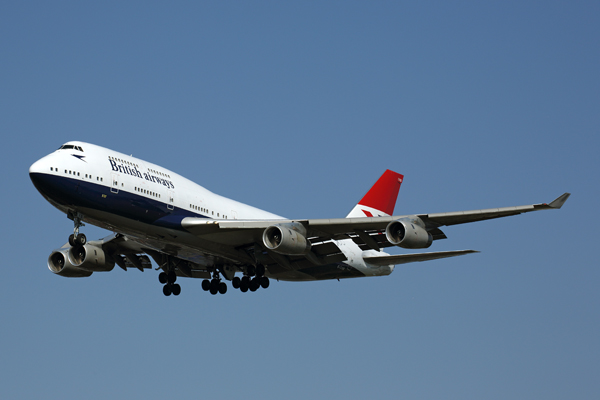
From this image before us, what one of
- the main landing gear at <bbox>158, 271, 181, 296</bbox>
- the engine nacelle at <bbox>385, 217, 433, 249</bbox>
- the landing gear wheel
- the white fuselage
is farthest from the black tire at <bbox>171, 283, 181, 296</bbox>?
the engine nacelle at <bbox>385, 217, 433, 249</bbox>

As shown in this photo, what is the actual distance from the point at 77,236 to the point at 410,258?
686 inches

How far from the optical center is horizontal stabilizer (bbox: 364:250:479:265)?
37.5 metres

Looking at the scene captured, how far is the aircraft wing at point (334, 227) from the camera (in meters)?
34.0

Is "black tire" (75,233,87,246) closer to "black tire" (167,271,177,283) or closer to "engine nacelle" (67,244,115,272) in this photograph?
"engine nacelle" (67,244,115,272)

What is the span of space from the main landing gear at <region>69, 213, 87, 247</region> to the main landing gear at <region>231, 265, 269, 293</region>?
9.97 meters

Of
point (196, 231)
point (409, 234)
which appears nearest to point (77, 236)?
point (196, 231)

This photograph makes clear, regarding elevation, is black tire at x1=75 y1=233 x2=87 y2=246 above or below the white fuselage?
below

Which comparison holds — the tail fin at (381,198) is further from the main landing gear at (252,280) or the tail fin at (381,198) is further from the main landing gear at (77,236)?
the main landing gear at (77,236)

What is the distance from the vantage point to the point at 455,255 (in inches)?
1480

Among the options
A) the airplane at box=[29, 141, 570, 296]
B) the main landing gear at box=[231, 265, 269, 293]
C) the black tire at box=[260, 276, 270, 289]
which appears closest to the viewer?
the airplane at box=[29, 141, 570, 296]

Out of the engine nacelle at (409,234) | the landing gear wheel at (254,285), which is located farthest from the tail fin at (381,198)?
the engine nacelle at (409,234)

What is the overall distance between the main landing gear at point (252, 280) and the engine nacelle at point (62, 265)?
8.76 m

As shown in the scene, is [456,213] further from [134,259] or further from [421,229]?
[134,259]

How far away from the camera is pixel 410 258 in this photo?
40.7 m
